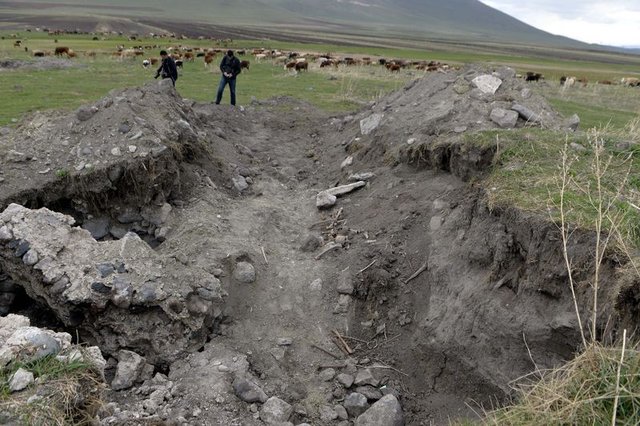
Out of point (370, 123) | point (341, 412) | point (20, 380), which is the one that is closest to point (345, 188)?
point (370, 123)

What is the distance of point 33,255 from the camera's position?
7.50 metres

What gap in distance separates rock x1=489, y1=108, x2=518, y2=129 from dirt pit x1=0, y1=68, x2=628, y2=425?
168mm

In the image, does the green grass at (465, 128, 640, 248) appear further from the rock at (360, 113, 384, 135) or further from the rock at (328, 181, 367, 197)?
the rock at (360, 113, 384, 135)

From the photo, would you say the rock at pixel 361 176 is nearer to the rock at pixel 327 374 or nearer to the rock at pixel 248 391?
the rock at pixel 327 374

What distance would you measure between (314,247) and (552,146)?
15.0ft

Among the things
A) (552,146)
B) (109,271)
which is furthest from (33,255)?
(552,146)

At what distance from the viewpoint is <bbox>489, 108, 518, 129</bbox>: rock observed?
35.2 ft

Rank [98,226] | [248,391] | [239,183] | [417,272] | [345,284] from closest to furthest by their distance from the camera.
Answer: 1. [248,391]
2. [417,272]
3. [345,284]
4. [98,226]
5. [239,183]

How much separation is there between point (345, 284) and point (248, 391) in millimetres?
2571

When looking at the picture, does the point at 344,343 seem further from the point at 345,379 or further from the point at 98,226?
the point at 98,226

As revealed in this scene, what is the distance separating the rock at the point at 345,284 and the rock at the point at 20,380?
15.1 ft

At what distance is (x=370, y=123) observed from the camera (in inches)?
553

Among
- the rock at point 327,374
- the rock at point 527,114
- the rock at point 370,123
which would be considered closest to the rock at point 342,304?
the rock at point 327,374

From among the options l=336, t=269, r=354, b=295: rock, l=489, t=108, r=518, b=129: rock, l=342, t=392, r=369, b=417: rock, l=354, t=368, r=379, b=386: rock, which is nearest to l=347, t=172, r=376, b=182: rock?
l=489, t=108, r=518, b=129: rock
